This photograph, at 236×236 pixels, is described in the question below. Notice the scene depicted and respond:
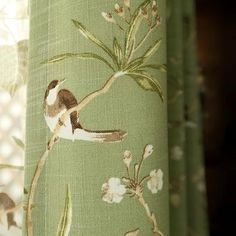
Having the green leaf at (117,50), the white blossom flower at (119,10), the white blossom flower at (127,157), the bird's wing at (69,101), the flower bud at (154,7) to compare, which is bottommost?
the white blossom flower at (127,157)

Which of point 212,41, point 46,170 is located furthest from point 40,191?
point 212,41

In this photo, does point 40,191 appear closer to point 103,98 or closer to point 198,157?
point 103,98

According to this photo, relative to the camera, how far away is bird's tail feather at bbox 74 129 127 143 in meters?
0.30

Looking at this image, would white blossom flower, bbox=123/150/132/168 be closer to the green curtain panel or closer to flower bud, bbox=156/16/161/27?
the green curtain panel

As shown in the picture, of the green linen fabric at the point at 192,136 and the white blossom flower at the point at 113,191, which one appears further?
the green linen fabric at the point at 192,136

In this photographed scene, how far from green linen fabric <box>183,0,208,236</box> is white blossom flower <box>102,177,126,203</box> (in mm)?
336

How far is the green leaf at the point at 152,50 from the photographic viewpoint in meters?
0.33

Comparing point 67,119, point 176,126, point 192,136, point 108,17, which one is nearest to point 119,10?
point 108,17

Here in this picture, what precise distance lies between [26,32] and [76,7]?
96 mm

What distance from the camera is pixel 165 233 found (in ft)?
1.09

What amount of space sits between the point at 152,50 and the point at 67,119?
111 mm

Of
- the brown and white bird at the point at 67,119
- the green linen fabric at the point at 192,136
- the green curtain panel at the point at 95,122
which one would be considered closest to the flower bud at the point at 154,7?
the green curtain panel at the point at 95,122

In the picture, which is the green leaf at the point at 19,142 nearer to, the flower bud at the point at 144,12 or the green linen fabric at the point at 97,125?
the green linen fabric at the point at 97,125

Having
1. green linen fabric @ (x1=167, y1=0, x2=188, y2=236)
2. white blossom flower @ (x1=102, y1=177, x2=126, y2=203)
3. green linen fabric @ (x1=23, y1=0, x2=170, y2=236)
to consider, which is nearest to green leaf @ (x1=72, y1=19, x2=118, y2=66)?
green linen fabric @ (x1=23, y1=0, x2=170, y2=236)
